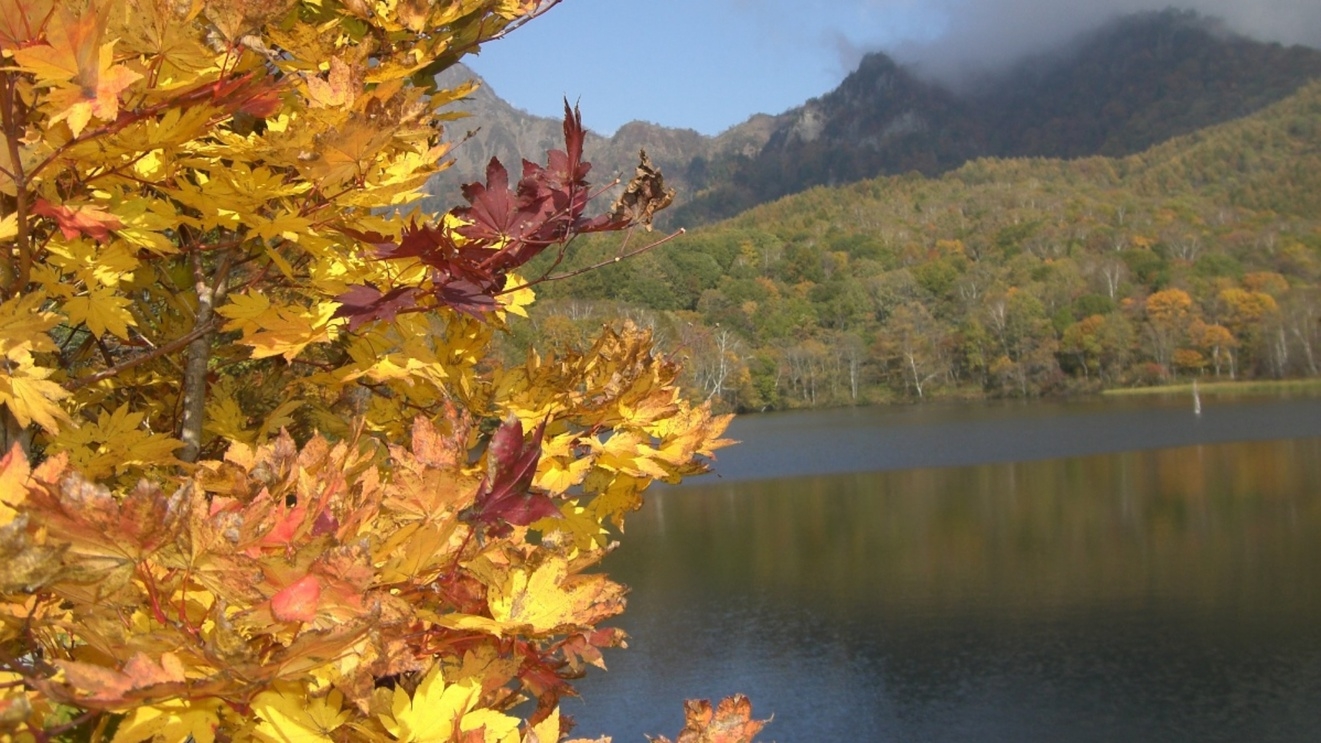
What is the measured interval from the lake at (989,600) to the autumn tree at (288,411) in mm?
10671

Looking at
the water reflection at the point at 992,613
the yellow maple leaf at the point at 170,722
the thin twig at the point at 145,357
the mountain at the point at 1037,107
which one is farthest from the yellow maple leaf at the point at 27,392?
the mountain at the point at 1037,107

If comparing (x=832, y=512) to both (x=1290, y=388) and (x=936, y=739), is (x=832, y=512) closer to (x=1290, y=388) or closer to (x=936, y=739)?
(x=936, y=739)

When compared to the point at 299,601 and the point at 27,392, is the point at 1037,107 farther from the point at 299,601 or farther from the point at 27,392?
the point at 299,601

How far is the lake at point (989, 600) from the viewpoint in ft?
38.8

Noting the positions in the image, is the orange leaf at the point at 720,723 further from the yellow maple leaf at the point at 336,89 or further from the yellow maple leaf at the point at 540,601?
the yellow maple leaf at the point at 336,89

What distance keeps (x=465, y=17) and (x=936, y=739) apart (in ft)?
36.5

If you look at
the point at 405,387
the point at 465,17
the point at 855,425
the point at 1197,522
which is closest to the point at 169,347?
the point at 405,387

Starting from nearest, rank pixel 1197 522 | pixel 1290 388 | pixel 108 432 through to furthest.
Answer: pixel 108 432 → pixel 1197 522 → pixel 1290 388

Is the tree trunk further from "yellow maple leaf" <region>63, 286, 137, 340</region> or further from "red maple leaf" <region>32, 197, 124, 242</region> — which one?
"red maple leaf" <region>32, 197, 124, 242</region>


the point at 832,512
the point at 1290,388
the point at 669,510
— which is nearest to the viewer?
the point at 832,512

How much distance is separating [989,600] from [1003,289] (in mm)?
50355

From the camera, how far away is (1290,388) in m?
48.3

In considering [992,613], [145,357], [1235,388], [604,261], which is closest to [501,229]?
[604,261]

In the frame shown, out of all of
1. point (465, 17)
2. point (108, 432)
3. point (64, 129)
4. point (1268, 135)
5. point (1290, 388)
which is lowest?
point (1290, 388)
